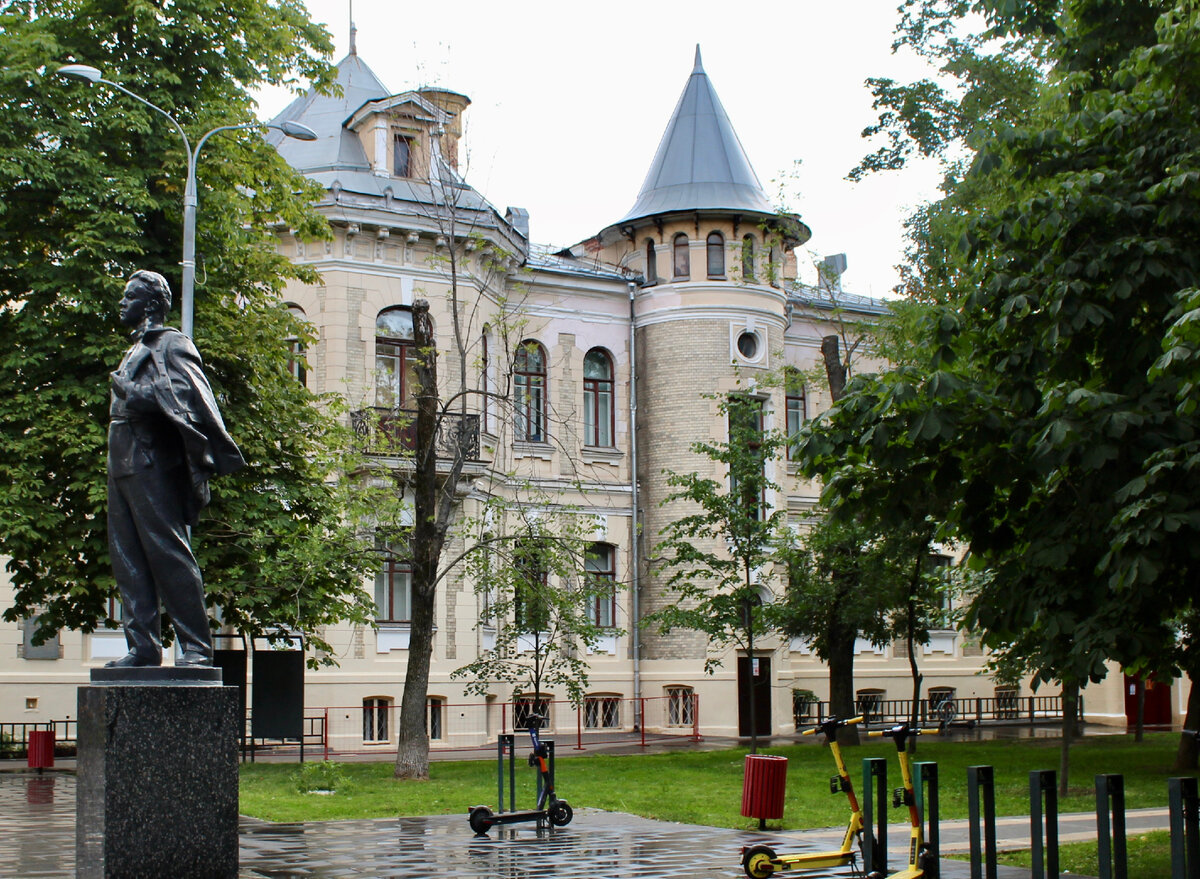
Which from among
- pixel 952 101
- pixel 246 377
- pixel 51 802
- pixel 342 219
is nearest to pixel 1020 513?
pixel 51 802

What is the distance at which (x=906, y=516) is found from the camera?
429 inches

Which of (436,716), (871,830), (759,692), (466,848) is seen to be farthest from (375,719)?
(871,830)

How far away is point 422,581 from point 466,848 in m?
9.01

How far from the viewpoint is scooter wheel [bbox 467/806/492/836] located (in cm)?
1394

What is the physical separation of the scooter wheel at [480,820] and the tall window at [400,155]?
21.8m

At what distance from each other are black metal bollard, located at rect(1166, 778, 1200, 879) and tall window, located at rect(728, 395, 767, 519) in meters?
16.8

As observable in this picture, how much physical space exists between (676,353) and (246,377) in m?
15.3

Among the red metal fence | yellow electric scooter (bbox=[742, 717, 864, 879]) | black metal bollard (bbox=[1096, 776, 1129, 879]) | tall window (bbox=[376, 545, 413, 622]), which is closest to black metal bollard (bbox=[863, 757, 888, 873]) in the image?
yellow electric scooter (bbox=[742, 717, 864, 879])

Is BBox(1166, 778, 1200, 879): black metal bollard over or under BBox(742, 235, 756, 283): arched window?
under

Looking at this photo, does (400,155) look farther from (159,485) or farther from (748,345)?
(159,485)

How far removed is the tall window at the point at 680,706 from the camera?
114ft

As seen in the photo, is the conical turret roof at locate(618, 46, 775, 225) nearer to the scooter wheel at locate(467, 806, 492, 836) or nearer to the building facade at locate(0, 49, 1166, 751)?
the building facade at locate(0, 49, 1166, 751)

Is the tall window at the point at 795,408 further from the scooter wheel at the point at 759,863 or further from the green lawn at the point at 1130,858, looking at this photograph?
the scooter wheel at the point at 759,863

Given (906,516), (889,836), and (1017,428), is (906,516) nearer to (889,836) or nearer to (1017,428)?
(1017,428)
